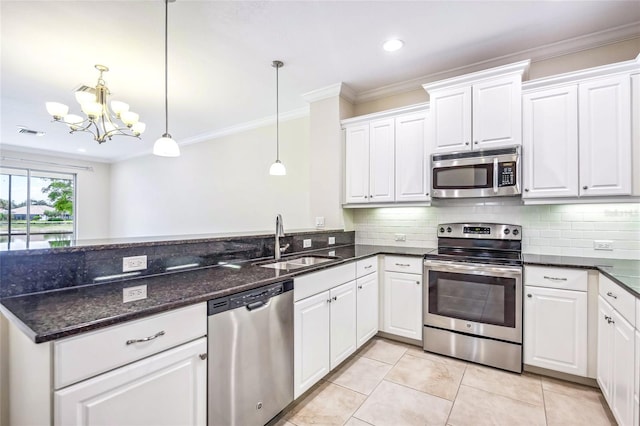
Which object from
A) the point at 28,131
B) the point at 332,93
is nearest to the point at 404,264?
the point at 332,93

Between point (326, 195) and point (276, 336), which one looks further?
point (326, 195)

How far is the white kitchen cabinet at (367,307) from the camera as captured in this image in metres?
2.75

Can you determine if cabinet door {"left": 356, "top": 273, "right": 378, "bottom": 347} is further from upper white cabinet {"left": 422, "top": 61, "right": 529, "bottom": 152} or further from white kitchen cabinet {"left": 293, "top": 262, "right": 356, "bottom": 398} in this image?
upper white cabinet {"left": 422, "top": 61, "right": 529, "bottom": 152}

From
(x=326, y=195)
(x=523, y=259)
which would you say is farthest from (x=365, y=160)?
(x=523, y=259)

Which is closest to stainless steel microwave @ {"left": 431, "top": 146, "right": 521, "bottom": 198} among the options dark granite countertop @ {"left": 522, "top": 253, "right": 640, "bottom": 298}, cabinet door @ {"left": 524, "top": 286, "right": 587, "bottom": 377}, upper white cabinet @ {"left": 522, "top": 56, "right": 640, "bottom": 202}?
upper white cabinet @ {"left": 522, "top": 56, "right": 640, "bottom": 202}

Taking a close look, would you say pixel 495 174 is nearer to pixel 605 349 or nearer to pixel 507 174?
pixel 507 174

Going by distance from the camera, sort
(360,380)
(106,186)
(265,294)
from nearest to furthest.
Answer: (265,294) → (360,380) → (106,186)

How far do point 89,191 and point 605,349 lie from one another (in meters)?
9.77

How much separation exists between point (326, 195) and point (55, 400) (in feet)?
9.72

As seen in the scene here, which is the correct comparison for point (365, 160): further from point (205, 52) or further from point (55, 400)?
point (55, 400)

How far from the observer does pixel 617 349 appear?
5.80ft

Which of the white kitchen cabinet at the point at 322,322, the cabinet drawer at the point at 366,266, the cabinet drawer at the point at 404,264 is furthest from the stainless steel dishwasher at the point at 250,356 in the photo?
the cabinet drawer at the point at 404,264

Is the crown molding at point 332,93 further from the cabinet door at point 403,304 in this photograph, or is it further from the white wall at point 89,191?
the white wall at point 89,191

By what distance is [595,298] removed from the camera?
86.5 inches
